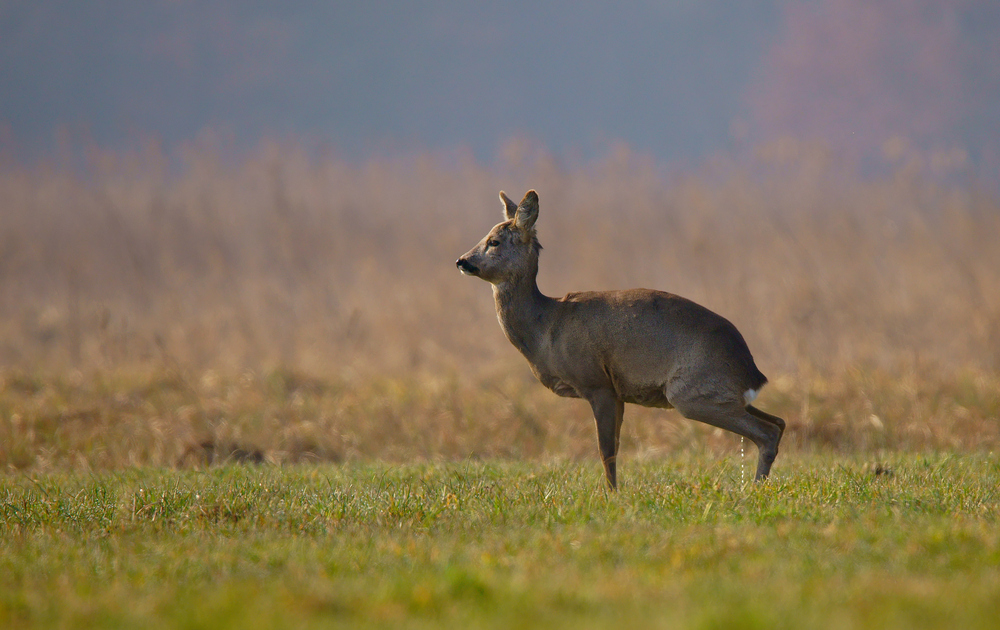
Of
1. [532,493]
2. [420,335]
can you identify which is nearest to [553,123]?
[420,335]

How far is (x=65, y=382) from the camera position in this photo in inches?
542

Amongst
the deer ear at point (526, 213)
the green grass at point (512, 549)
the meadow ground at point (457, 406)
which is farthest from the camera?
the deer ear at point (526, 213)

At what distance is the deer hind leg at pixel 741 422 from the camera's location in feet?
23.8

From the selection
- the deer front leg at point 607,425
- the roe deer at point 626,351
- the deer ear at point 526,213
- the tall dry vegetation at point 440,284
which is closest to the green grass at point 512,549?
the deer front leg at point 607,425

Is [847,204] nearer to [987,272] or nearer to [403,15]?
[987,272]

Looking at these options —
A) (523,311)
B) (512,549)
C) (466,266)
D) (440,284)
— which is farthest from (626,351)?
(440,284)

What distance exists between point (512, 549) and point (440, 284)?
13.0 m

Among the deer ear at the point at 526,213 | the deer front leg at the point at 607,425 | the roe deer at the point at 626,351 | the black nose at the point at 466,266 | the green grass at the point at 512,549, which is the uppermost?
the deer ear at the point at 526,213

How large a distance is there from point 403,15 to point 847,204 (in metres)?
60.8

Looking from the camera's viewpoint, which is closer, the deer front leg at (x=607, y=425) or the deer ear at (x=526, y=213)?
the deer front leg at (x=607, y=425)

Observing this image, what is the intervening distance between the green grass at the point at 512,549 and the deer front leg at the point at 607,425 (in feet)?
0.65

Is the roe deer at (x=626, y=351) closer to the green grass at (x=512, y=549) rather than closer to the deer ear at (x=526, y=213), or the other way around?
the deer ear at (x=526, y=213)

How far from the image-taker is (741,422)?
23.9 feet

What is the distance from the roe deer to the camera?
23.8 feet
